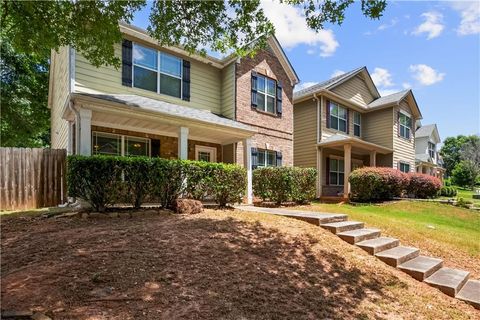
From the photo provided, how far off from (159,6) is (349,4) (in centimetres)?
446

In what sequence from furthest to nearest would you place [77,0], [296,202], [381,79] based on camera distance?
[381,79], [296,202], [77,0]

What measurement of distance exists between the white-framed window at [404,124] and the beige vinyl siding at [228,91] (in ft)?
43.9

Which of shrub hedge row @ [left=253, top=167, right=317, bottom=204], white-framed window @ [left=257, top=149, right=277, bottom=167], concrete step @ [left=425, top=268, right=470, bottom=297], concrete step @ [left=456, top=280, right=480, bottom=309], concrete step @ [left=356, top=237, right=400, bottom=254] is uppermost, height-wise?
white-framed window @ [left=257, top=149, right=277, bottom=167]

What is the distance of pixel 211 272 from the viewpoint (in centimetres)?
369

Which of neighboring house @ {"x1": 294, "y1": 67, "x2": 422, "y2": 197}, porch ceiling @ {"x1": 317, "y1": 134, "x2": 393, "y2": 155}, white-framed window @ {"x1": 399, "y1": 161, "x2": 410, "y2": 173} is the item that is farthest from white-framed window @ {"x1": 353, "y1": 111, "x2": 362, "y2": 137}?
white-framed window @ {"x1": 399, "y1": 161, "x2": 410, "y2": 173}

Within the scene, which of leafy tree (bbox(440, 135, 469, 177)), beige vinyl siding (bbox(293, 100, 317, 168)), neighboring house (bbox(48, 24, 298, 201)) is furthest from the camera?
leafy tree (bbox(440, 135, 469, 177))

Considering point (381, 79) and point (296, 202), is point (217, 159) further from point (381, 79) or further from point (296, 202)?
point (381, 79)

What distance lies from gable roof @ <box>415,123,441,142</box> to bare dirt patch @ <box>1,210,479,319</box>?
31.9 meters

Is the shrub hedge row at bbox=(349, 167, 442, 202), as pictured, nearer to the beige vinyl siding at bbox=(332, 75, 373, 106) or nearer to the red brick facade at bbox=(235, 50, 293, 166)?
the red brick facade at bbox=(235, 50, 293, 166)

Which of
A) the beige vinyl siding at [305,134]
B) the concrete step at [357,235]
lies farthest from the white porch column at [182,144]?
the beige vinyl siding at [305,134]

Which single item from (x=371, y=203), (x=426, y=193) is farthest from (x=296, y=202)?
(x=426, y=193)

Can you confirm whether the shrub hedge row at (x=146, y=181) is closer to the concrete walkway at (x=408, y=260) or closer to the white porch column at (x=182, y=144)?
the white porch column at (x=182, y=144)

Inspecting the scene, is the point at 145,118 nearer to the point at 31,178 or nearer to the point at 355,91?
the point at 31,178

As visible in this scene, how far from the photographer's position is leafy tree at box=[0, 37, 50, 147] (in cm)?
1783
